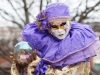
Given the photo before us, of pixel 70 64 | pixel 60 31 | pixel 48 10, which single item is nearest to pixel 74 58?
pixel 70 64

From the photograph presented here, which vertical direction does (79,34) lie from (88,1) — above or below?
above

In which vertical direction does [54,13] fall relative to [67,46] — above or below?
above

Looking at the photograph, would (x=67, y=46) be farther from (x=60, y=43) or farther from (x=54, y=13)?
(x=54, y=13)

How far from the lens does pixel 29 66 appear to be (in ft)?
7.13

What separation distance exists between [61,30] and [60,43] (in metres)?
0.08

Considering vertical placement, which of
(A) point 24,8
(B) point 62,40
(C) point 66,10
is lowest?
(A) point 24,8

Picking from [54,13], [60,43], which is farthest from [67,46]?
[54,13]

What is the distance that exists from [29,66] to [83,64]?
320mm

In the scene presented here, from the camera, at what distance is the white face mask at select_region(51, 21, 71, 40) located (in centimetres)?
217

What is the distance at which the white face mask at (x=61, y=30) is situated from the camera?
217 cm

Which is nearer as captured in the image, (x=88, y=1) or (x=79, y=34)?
(x=79, y=34)

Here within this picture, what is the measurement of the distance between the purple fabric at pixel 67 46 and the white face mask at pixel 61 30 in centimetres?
3

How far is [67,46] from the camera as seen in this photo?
2117mm

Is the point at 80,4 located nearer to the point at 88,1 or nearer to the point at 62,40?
the point at 88,1
